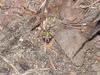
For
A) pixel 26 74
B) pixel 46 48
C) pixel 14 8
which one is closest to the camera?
pixel 26 74

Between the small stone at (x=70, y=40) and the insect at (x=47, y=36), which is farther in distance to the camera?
the insect at (x=47, y=36)

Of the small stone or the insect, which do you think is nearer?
the small stone

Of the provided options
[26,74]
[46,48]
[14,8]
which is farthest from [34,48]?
[14,8]

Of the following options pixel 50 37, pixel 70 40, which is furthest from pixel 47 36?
pixel 70 40

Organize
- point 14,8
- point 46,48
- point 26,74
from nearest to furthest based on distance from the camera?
point 26,74 → point 46,48 → point 14,8

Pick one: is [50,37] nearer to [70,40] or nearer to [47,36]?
[47,36]

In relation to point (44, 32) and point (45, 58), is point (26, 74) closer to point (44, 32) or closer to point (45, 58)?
point (45, 58)

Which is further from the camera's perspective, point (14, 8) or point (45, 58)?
point (14, 8)

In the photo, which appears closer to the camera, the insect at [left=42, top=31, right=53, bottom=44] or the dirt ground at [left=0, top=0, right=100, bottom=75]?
the dirt ground at [left=0, top=0, right=100, bottom=75]
